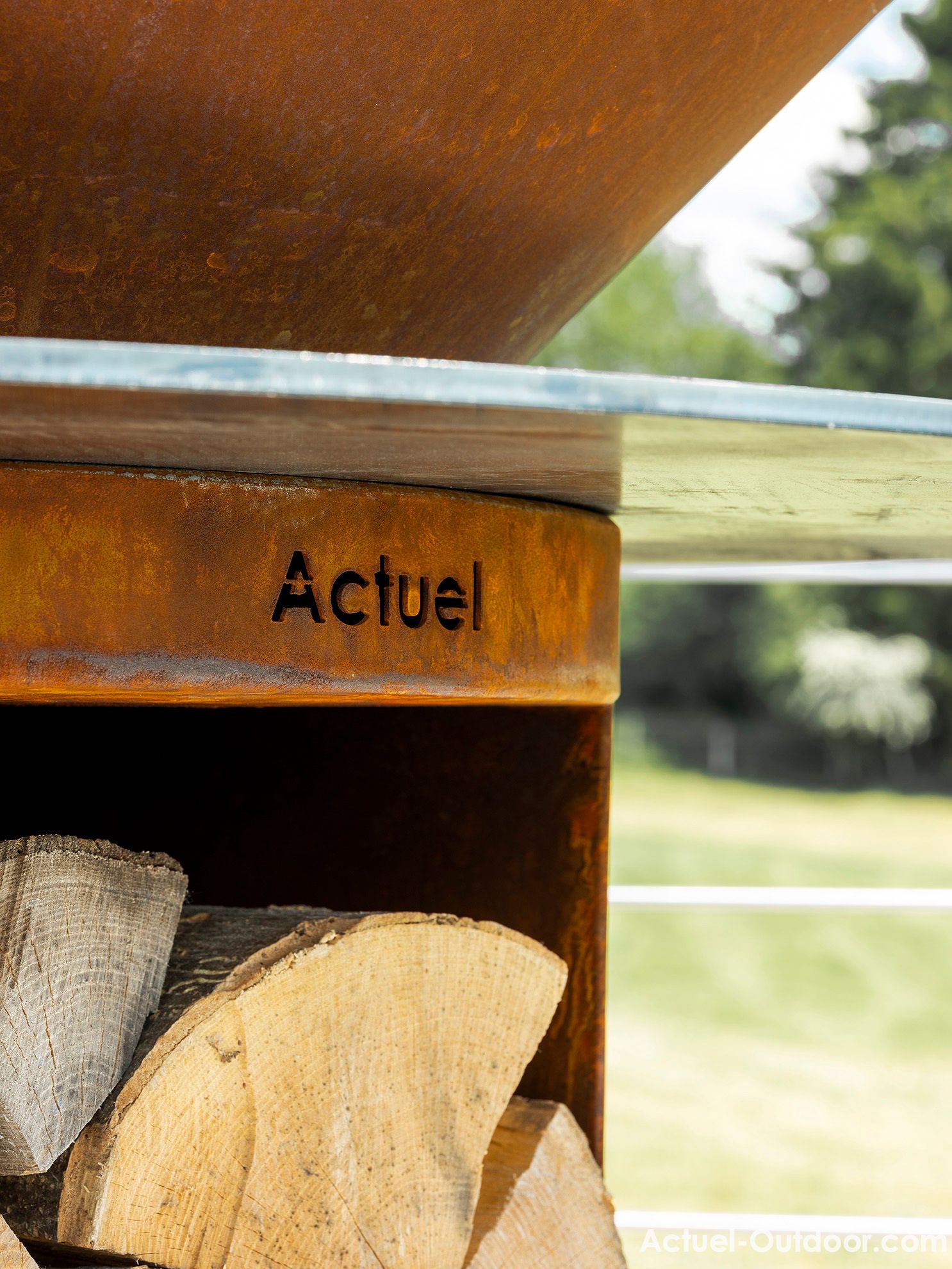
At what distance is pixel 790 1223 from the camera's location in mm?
1786

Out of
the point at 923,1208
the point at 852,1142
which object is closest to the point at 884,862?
the point at 852,1142

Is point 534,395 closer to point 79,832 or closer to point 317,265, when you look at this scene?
point 317,265

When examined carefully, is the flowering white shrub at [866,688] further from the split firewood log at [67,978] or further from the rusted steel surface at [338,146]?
the split firewood log at [67,978]

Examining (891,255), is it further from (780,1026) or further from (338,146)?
(338,146)

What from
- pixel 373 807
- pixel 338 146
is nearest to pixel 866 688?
pixel 373 807

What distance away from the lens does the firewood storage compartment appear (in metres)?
0.96

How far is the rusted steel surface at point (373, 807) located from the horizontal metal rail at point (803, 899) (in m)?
0.57

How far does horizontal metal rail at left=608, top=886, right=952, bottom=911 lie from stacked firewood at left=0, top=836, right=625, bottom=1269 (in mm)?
808

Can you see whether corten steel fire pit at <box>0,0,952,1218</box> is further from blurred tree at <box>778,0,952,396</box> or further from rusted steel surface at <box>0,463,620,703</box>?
blurred tree at <box>778,0,952,396</box>

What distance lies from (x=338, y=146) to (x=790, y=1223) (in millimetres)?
1337

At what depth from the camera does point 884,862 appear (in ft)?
36.8

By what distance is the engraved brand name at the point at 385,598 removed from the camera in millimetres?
1016

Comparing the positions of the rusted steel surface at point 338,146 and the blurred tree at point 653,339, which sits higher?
the blurred tree at point 653,339

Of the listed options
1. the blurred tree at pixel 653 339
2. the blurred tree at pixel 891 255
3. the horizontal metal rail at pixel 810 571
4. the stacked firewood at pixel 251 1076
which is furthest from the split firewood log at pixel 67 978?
the blurred tree at pixel 653 339
